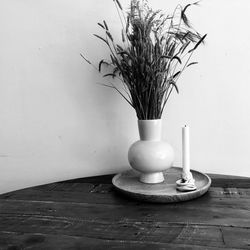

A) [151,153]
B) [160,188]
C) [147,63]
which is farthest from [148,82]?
[160,188]

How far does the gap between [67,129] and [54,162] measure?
147mm

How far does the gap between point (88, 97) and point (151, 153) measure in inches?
15.3

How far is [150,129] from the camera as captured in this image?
966 millimetres

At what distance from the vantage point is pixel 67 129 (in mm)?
1230

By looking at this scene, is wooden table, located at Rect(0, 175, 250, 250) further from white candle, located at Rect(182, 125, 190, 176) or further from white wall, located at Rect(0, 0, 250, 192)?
white wall, located at Rect(0, 0, 250, 192)

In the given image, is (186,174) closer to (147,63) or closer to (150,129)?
(150,129)

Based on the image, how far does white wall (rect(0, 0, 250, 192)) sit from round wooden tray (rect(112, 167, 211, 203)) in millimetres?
156

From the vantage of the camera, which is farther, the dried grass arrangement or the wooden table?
the dried grass arrangement

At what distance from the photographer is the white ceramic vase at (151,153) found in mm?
943

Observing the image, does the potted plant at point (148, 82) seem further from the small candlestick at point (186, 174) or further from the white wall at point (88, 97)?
the white wall at point (88, 97)

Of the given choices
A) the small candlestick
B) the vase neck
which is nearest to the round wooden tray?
the small candlestick

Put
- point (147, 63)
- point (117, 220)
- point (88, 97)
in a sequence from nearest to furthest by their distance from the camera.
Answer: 1. point (117, 220)
2. point (147, 63)
3. point (88, 97)

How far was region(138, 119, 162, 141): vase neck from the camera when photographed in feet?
3.15

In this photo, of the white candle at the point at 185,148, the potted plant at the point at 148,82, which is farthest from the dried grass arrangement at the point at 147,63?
the white candle at the point at 185,148
